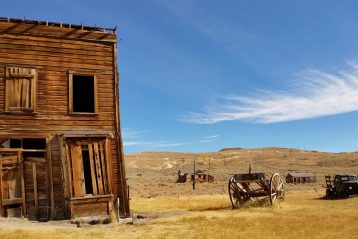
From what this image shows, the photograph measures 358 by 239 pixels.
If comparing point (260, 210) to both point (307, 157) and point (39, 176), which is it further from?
point (307, 157)

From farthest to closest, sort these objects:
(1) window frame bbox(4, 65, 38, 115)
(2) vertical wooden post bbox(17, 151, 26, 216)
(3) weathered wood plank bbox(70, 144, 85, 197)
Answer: (3) weathered wood plank bbox(70, 144, 85, 197), (1) window frame bbox(4, 65, 38, 115), (2) vertical wooden post bbox(17, 151, 26, 216)

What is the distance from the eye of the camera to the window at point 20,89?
19.4 meters

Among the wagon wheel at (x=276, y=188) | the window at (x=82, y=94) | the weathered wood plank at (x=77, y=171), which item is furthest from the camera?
the wagon wheel at (x=276, y=188)

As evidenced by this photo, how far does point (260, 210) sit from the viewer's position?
22078 mm

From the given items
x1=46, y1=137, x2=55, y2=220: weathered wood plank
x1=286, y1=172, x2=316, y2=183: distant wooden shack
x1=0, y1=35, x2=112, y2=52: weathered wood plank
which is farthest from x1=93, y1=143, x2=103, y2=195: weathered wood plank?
x1=286, y1=172, x2=316, y2=183: distant wooden shack

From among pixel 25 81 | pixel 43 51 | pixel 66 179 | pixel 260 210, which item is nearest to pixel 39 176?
pixel 66 179

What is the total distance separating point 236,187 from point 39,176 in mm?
10670

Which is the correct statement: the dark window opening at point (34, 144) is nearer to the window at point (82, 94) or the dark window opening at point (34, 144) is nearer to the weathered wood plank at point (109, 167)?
the weathered wood plank at point (109, 167)

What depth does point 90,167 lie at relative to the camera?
66.1ft

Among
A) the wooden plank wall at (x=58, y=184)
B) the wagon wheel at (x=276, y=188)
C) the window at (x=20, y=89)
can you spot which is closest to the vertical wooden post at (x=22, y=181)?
the wooden plank wall at (x=58, y=184)

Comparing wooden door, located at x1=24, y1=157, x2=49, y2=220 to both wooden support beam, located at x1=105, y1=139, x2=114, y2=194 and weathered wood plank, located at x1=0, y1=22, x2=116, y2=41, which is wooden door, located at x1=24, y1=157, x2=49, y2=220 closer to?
wooden support beam, located at x1=105, y1=139, x2=114, y2=194

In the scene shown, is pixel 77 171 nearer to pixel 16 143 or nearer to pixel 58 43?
pixel 16 143

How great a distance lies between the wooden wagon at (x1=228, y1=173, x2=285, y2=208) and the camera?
24031mm

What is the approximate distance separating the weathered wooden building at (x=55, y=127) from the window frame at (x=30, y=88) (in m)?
0.04
